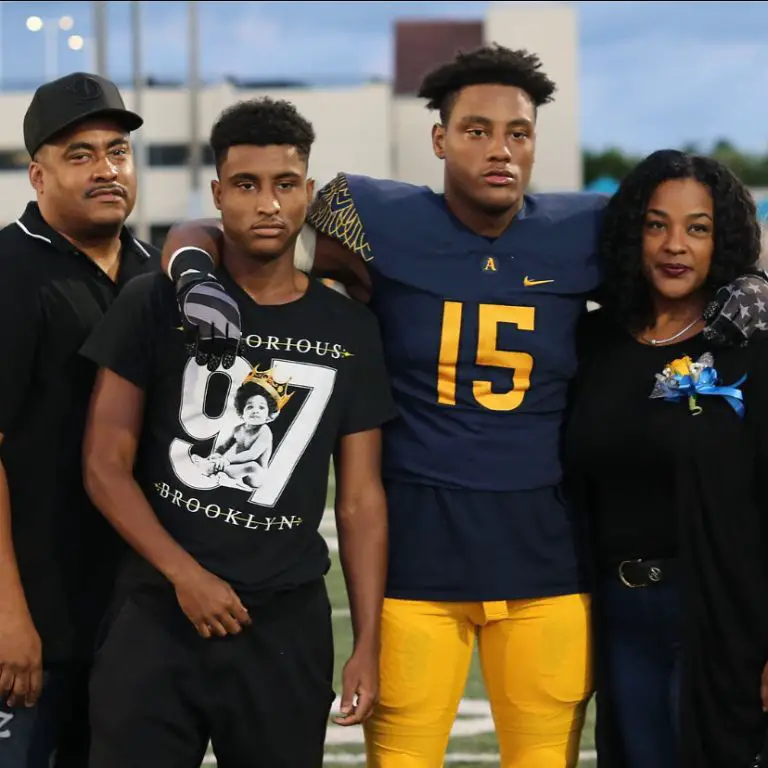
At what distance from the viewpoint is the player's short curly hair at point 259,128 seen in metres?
2.87

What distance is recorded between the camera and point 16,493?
293 centimetres

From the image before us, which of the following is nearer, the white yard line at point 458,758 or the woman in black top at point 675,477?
the woman in black top at point 675,477

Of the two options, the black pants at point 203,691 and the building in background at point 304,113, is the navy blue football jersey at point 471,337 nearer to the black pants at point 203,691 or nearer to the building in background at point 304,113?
the black pants at point 203,691

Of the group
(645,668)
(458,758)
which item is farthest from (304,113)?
(645,668)

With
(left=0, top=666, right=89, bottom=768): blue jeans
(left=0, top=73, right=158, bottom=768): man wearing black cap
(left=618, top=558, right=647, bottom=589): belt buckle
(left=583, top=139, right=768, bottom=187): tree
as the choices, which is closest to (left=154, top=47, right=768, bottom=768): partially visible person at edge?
(left=618, top=558, right=647, bottom=589): belt buckle

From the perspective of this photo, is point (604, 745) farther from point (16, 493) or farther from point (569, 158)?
point (569, 158)

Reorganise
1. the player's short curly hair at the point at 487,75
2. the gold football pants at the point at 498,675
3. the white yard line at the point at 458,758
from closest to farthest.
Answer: the gold football pants at the point at 498,675 → the player's short curly hair at the point at 487,75 → the white yard line at the point at 458,758

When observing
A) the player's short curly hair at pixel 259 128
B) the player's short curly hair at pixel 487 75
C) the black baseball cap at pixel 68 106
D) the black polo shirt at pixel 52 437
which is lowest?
the black polo shirt at pixel 52 437

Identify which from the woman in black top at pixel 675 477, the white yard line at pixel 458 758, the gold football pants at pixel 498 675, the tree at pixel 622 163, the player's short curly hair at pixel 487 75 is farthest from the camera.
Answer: the tree at pixel 622 163

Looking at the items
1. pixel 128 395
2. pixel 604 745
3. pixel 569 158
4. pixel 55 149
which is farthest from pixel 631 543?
pixel 569 158

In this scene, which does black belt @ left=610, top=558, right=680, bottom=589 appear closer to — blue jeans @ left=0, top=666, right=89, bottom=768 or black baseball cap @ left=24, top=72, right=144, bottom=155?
blue jeans @ left=0, top=666, right=89, bottom=768

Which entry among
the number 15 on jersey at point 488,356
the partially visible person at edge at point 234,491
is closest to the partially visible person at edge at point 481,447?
the number 15 on jersey at point 488,356

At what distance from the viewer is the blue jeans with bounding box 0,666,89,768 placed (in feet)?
9.50

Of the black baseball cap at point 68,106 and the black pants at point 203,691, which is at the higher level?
the black baseball cap at point 68,106
